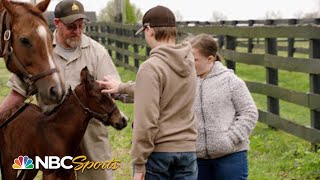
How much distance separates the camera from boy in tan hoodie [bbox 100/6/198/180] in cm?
362

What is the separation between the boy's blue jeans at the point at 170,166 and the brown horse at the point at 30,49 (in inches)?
32.8

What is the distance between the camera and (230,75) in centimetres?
448

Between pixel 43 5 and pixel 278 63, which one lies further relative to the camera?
pixel 278 63

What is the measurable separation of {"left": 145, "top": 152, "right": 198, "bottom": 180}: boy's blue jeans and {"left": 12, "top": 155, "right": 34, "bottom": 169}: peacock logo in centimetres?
102

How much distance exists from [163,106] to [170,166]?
1.21ft

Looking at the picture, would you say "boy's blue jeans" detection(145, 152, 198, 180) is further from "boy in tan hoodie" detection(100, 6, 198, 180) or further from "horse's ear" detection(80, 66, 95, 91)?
"horse's ear" detection(80, 66, 95, 91)

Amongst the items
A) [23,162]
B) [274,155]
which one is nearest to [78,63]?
[23,162]

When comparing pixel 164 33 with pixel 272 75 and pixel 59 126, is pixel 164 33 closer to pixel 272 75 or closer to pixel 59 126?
pixel 59 126

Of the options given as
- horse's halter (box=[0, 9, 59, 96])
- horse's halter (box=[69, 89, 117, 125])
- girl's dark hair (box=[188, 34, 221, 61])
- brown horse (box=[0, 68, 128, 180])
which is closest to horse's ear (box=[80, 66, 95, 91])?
brown horse (box=[0, 68, 128, 180])

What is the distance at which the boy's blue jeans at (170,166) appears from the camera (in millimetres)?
3738

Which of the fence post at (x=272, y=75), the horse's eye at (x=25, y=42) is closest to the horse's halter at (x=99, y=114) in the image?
the horse's eye at (x=25, y=42)

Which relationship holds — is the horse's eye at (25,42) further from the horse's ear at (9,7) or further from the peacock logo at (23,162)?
the peacock logo at (23,162)

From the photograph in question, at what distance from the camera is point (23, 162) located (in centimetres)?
442

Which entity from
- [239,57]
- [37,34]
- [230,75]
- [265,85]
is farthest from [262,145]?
[37,34]
